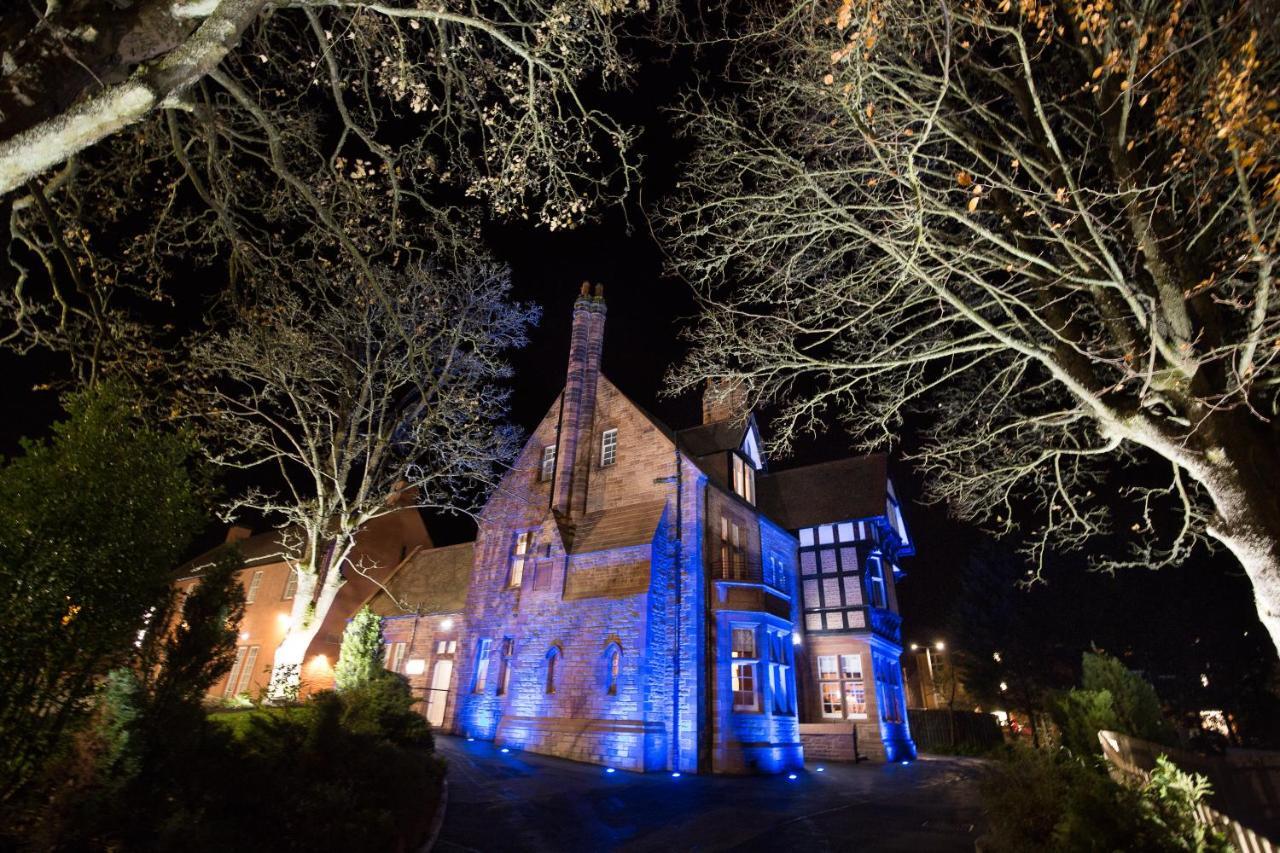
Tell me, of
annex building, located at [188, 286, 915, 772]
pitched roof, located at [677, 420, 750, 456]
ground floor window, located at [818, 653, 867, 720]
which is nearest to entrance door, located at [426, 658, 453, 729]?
annex building, located at [188, 286, 915, 772]

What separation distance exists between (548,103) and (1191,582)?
4230cm

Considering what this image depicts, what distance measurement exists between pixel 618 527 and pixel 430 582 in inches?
454

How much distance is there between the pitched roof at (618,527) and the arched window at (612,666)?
10.3ft

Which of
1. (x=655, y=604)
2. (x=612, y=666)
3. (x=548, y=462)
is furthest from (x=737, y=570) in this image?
(x=548, y=462)

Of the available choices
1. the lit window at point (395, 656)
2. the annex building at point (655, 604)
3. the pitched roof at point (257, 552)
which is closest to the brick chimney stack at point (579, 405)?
the annex building at point (655, 604)

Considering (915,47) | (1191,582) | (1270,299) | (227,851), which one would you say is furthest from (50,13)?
(1191,582)

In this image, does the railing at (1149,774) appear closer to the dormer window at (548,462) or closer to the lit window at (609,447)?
the lit window at (609,447)

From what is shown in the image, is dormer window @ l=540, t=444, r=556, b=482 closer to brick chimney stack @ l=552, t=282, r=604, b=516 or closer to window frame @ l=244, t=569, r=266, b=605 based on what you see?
brick chimney stack @ l=552, t=282, r=604, b=516

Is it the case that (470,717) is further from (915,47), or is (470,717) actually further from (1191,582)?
(1191,582)

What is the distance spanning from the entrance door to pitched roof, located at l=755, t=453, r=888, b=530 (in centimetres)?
1474

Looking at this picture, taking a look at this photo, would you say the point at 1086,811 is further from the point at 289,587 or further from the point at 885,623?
the point at 289,587

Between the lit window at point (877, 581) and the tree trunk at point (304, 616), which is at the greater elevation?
the lit window at point (877, 581)

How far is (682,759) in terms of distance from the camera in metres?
16.8

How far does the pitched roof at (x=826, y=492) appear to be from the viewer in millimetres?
25281
